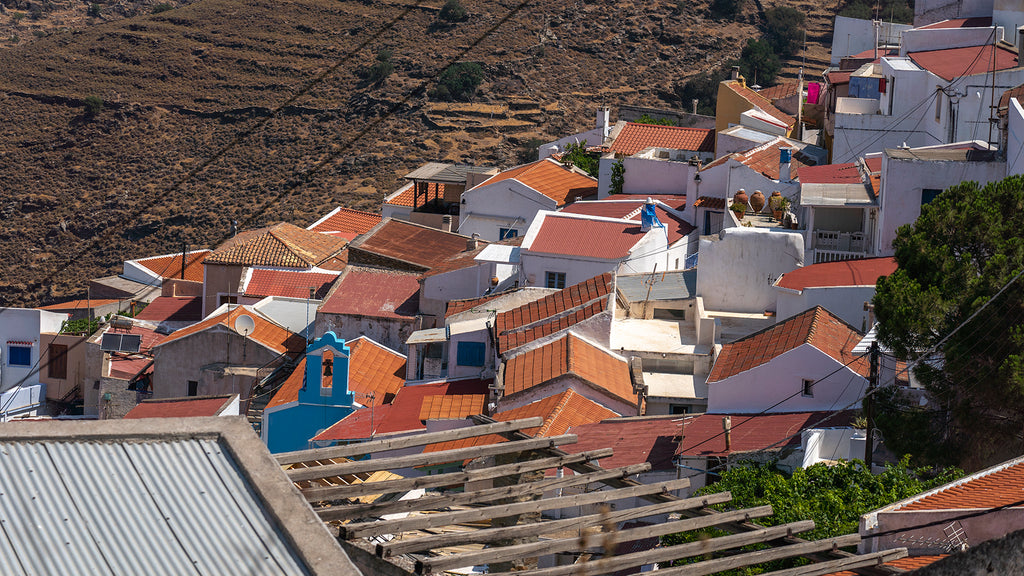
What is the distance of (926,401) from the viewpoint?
61.7 ft

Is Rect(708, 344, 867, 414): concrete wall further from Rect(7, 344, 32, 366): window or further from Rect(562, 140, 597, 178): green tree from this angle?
Rect(562, 140, 597, 178): green tree

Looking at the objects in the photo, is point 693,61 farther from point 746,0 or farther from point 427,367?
point 427,367

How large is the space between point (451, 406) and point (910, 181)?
33.3 ft

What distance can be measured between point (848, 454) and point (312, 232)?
28.2 m

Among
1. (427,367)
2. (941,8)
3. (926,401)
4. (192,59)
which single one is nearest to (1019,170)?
(926,401)

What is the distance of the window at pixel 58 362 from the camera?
117 feet

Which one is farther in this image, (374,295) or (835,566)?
(374,295)

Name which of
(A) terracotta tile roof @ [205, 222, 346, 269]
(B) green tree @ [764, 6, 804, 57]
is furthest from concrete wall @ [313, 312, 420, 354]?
(B) green tree @ [764, 6, 804, 57]

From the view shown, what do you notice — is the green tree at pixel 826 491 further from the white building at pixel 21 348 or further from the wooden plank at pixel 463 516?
the white building at pixel 21 348

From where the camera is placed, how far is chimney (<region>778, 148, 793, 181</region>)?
110ft

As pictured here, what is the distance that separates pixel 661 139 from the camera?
1718 inches

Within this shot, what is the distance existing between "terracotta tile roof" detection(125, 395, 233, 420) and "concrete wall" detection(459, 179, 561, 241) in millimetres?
14473

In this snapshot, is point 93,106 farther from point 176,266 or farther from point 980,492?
point 980,492

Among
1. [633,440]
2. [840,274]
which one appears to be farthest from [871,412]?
[840,274]
